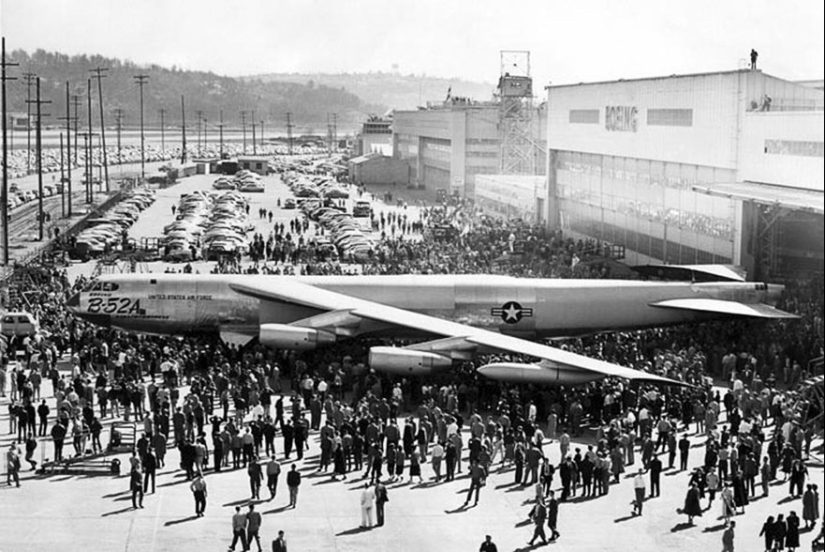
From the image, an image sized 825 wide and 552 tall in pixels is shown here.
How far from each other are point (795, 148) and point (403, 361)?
1608 cm

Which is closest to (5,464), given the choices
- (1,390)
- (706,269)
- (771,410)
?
(1,390)

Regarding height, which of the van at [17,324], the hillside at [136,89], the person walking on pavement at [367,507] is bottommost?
the person walking on pavement at [367,507]

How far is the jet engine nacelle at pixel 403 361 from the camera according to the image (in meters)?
32.8

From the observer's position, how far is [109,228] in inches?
2621

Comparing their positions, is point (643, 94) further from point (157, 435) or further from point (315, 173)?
point (315, 173)

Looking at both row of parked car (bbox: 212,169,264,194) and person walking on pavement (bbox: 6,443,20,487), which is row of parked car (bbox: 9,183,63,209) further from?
person walking on pavement (bbox: 6,443,20,487)

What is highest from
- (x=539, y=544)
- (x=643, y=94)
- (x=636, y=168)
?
(x=643, y=94)

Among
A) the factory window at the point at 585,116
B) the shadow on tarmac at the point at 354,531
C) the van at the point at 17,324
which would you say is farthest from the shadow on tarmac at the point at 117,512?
the factory window at the point at 585,116

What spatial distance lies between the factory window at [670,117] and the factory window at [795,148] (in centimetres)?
718

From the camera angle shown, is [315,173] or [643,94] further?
[315,173]

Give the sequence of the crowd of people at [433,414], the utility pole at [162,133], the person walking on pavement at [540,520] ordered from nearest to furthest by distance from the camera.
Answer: the person walking on pavement at [540,520]
the crowd of people at [433,414]
the utility pole at [162,133]

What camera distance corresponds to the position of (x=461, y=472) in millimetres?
25953

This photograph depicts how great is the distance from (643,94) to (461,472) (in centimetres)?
3065

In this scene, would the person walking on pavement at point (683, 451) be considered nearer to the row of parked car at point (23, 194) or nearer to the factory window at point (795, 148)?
the factory window at point (795, 148)
